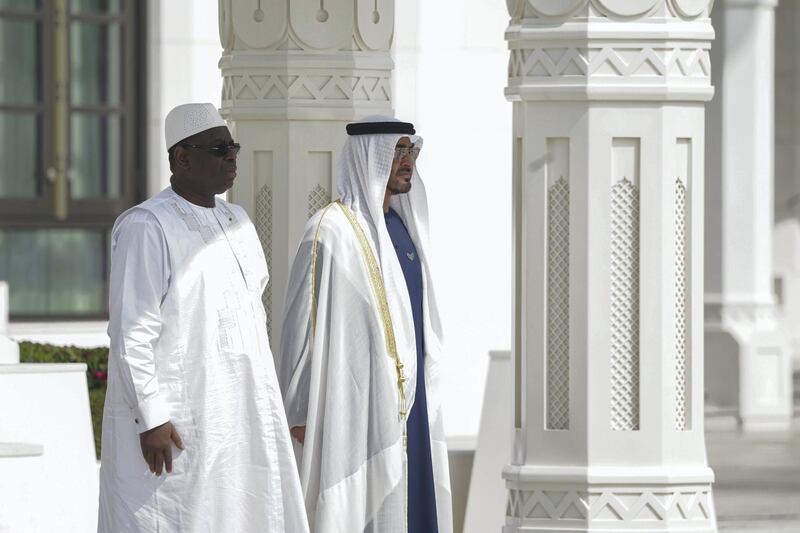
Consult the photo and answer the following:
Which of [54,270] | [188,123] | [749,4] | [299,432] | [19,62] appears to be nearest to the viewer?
[188,123]

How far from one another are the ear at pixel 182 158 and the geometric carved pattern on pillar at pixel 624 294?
139 centimetres

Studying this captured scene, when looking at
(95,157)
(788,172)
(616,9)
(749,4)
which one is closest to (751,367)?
(749,4)

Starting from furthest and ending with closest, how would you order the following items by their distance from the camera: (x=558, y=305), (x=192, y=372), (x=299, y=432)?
(x=299, y=432) < (x=558, y=305) < (x=192, y=372)

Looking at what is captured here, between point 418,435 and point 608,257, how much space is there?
0.89 metres

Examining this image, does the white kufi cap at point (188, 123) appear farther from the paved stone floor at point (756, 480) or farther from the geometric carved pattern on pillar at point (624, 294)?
the paved stone floor at point (756, 480)

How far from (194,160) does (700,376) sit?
1.80 m

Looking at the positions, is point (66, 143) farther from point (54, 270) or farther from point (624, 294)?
point (624, 294)

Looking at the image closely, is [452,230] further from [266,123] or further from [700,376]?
[700,376]

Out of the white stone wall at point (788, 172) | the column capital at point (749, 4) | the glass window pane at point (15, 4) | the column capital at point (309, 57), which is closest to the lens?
the column capital at point (309, 57)

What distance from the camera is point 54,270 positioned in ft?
45.6

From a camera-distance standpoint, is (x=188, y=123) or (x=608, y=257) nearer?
(x=188, y=123)

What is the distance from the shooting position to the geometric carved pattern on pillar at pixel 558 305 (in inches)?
255

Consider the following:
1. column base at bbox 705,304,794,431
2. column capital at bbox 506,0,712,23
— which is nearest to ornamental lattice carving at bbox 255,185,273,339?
column capital at bbox 506,0,712,23

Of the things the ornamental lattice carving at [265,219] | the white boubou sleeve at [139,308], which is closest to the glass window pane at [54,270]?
the ornamental lattice carving at [265,219]
